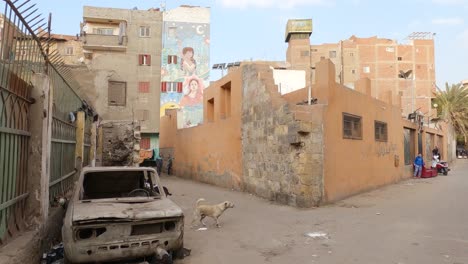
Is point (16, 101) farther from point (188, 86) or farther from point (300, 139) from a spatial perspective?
point (188, 86)

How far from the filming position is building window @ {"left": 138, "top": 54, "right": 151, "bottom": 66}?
38750mm

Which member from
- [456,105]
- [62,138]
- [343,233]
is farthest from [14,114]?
[456,105]

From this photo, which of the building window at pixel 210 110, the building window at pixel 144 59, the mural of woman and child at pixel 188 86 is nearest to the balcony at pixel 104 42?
the building window at pixel 144 59

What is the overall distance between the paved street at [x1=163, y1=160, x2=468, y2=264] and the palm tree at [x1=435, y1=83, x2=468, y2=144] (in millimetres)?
32909

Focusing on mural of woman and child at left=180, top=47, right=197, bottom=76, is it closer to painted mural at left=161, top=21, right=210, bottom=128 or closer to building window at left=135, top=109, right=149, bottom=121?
painted mural at left=161, top=21, right=210, bottom=128

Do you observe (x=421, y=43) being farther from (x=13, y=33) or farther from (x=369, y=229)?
(x=13, y=33)

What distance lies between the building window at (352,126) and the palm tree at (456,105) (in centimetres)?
3089

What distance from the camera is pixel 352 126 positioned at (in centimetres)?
1377

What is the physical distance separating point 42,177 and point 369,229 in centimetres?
656

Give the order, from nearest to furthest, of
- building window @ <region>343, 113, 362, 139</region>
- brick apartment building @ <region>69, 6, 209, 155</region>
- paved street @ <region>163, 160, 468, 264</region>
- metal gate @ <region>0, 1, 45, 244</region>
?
metal gate @ <region>0, 1, 45, 244</region>
paved street @ <region>163, 160, 468, 264</region>
building window @ <region>343, 113, 362, 139</region>
brick apartment building @ <region>69, 6, 209, 155</region>

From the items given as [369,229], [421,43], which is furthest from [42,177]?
[421,43]

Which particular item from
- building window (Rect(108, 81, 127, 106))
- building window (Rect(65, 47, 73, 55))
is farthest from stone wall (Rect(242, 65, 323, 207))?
building window (Rect(65, 47, 73, 55))

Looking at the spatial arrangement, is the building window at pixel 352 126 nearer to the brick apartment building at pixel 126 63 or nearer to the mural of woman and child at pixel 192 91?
the brick apartment building at pixel 126 63

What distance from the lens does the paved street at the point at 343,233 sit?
6246mm
